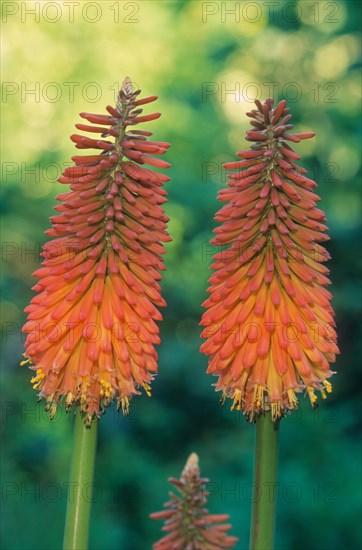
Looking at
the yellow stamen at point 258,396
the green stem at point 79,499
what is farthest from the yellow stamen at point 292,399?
the green stem at point 79,499

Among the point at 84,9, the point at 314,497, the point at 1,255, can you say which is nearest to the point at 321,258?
the point at 314,497

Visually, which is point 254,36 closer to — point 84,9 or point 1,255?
point 84,9

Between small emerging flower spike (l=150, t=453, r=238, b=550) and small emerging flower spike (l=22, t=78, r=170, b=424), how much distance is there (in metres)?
0.84

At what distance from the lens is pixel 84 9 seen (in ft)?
48.8

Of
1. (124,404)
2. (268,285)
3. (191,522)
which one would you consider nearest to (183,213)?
(268,285)

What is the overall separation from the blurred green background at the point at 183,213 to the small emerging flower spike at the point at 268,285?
17.8 feet

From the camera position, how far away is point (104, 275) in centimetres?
407

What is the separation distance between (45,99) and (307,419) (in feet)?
19.4

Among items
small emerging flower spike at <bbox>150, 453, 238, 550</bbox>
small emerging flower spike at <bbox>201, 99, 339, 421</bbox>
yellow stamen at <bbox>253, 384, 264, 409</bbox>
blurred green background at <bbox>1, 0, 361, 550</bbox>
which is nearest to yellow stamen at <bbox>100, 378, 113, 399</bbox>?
small emerging flower spike at <bbox>201, 99, 339, 421</bbox>

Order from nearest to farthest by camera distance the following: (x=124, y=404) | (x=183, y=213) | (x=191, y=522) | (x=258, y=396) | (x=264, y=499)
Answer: (x=191, y=522) < (x=264, y=499) < (x=258, y=396) < (x=124, y=404) < (x=183, y=213)

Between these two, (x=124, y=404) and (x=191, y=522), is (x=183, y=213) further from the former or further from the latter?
(x=191, y=522)

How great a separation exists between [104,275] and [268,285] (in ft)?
2.02

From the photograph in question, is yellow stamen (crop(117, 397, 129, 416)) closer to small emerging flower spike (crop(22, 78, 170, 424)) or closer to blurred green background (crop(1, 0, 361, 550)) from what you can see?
small emerging flower spike (crop(22, 78, 170, 424))

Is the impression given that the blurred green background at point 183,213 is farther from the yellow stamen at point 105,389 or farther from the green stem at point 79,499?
the green stem at point 79,499
